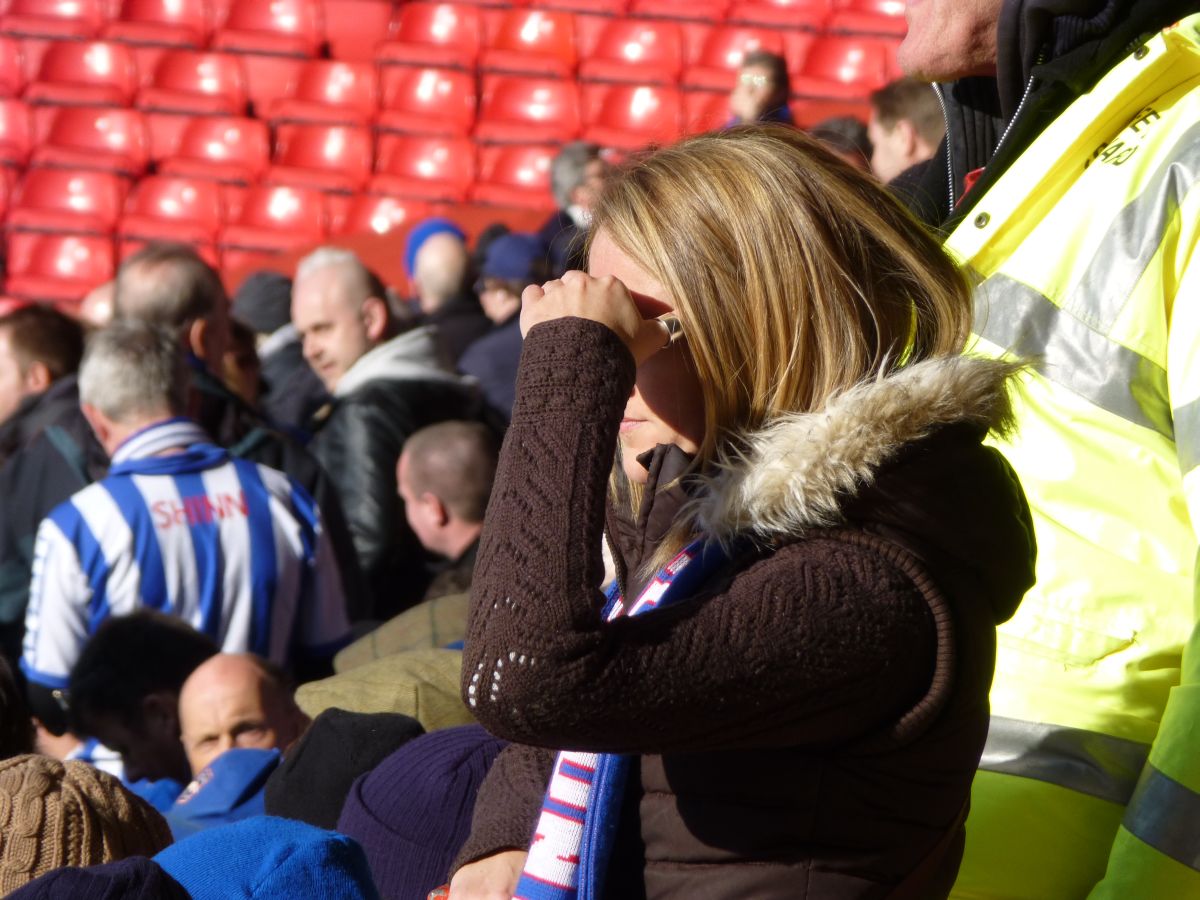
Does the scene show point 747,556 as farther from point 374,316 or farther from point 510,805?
point 374,316

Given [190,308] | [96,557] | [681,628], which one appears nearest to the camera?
[681,628]

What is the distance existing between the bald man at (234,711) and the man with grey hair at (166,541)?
476 mm

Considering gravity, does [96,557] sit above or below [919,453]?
below

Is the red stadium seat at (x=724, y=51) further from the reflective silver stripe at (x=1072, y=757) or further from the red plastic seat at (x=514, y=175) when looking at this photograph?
the reflective silver stripe at (x=1072, y=757)

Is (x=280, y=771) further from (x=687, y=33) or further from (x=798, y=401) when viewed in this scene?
(x=687, y=33)

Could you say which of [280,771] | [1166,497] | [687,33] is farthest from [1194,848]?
[687,33]

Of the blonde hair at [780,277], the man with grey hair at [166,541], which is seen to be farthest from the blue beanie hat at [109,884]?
the man with grey hair at [166,541]

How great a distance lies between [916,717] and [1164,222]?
614 millimetres

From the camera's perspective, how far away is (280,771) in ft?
6.68

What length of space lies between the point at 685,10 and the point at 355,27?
2.35 meters

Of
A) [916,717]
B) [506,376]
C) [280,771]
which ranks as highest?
[916,717]

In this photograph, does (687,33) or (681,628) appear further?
(687,33)

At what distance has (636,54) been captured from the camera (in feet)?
31.6

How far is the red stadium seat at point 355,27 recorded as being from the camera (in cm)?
1033
